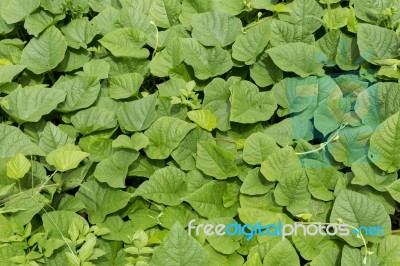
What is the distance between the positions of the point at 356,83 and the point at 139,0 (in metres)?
0.99

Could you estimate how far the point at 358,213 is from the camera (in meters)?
1.58

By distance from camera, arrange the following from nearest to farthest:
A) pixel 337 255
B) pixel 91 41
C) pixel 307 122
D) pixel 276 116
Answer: pixel 337 255 < pixel 307 122 < pixel 276 116 < pixel 91 41

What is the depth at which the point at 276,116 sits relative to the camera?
202 centimetres

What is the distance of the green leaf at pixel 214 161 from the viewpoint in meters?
Result: 1.78

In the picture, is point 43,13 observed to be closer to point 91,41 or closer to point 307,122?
point 91,41

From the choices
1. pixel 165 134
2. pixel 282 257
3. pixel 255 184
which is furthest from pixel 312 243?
pixel 165 134

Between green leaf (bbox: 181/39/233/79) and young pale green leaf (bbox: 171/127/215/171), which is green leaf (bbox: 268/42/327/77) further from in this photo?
young pale green leaf (bbox: 171/127/215/171)

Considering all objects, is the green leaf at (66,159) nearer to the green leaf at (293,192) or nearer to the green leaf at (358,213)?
the green leaf at (293,192)

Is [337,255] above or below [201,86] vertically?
below

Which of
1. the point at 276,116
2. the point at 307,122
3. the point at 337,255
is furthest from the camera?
the point at 276,116

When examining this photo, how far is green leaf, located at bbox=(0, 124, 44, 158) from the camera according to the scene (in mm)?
1821

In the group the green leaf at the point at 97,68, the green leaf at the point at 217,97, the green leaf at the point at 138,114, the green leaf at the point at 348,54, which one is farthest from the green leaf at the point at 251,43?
the green leaf at the point at 97,68

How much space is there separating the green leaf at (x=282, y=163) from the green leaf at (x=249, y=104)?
20 cm

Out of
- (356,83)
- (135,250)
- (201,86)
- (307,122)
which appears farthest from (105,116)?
(356,83)
